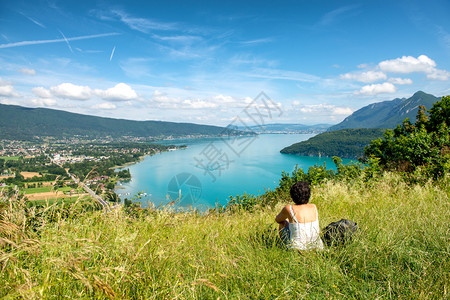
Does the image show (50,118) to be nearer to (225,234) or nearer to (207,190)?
(207,190)

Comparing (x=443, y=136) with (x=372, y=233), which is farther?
(x=443, y=136)

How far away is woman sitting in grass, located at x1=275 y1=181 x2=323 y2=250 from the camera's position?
8.13 feet

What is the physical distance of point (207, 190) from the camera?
43.8 meters

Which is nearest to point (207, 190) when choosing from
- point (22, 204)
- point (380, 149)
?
point (380, 149)

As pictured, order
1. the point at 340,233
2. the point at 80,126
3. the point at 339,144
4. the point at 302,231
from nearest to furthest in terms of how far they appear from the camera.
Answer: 1. the point at 340,233
2. the point at 302,231
3. the point at 339,144
4. the point at 80,126

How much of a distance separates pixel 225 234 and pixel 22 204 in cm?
221

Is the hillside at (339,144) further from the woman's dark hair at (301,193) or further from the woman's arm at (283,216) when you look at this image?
the woman's arm at (283,216)

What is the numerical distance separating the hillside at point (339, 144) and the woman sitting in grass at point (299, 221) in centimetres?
8130

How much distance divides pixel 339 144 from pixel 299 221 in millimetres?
91586

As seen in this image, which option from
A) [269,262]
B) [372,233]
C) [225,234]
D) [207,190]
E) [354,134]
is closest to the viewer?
[269,262]

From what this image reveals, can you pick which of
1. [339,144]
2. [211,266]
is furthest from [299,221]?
[339,144]

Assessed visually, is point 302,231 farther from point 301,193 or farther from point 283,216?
point 301,193

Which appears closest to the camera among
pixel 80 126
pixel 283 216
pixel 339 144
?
pixel 283 216

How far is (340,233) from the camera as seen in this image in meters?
2.29
